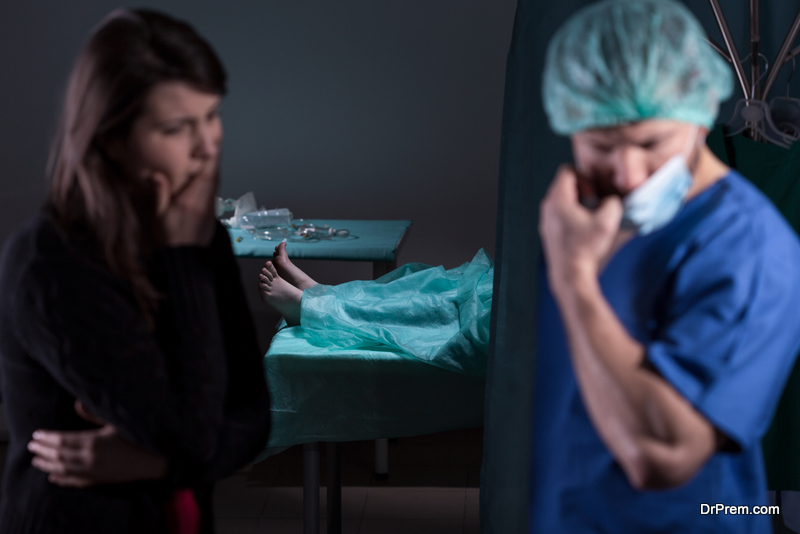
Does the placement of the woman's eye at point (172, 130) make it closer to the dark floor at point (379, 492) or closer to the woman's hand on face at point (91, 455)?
the woman's hand on face at point (91, 455)

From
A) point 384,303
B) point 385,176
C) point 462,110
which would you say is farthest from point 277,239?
point 462,110

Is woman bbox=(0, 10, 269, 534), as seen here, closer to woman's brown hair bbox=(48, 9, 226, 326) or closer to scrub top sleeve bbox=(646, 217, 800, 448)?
woman's brown hair bbox=(48, 9, 226, 326)

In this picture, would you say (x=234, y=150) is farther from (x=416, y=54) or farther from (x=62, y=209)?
(x=62, y=209)

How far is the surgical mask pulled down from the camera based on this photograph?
790 mm

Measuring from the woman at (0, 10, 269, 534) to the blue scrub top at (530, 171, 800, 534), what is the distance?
0.39m

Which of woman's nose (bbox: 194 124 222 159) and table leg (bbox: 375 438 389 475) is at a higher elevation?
woman's nose (bbox: 194 124 222 159)

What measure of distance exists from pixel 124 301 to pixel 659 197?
56 centimetres

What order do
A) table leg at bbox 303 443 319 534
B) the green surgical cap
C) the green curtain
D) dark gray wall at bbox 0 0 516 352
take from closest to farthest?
the green surgical cap, the green curtain, table leg at bbox 303 443 319 534, dark gray wall at bbox 0 0 516 352

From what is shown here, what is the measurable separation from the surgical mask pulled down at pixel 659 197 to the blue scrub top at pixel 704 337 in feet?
0.05

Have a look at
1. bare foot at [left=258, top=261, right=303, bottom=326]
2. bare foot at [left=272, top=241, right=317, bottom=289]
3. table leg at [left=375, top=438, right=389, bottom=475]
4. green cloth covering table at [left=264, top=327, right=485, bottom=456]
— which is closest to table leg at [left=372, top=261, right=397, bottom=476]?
table leg at [left=375, top=438, right=389, bottom=475]

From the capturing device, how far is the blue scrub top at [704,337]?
2.58 feet

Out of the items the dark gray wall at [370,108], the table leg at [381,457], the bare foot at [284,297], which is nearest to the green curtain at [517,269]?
the bare foot at [284,297]

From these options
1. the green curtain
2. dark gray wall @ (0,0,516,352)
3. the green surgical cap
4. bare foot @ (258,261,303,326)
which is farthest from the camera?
dark gray wall @ (0,0,516,352)

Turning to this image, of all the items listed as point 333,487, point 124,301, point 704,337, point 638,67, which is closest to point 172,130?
point 124,301
